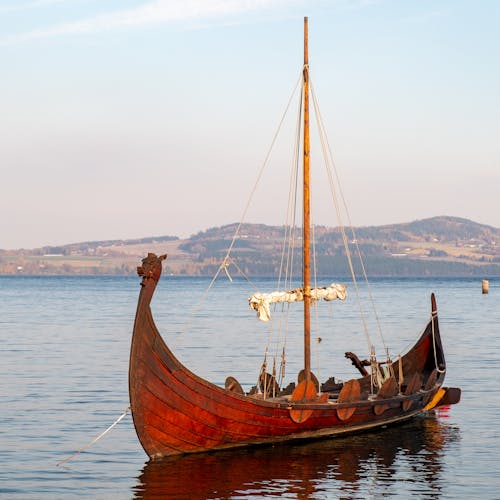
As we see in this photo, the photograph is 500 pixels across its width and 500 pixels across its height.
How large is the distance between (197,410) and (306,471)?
3.24 m

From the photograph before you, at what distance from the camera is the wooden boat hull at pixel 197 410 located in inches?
1037

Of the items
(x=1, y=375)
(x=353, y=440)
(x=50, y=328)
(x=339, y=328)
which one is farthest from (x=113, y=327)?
(x=353, y=440)

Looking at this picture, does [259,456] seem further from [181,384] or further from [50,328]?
[50,328]

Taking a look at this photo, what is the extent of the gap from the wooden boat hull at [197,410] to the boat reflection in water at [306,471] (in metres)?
0.46

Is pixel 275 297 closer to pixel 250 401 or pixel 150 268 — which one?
pixel 250 401

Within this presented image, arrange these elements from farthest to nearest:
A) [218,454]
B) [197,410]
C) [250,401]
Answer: [218,454] < [250,401] < [197,410]

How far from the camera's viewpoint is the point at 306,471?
27.5 m

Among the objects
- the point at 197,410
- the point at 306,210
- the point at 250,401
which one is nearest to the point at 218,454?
the point at 250,401

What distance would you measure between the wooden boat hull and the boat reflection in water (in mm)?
458

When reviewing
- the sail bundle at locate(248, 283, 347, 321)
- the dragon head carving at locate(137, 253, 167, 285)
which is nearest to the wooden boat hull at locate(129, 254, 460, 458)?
the dragon head carving at locate(137, 253, 167, 285)

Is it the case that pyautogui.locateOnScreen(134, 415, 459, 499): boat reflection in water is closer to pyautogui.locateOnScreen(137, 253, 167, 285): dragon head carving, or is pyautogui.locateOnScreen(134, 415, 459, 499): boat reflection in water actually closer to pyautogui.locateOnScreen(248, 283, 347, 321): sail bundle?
pyautogui.locateOnScreen(248, 283, 347, 321): sail bundle

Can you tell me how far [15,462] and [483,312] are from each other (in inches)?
3830

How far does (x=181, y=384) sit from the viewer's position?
88.6 ft

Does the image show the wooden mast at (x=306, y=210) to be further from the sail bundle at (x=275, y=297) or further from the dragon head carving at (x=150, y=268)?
the dragon head carving at (x=150, y=268)
